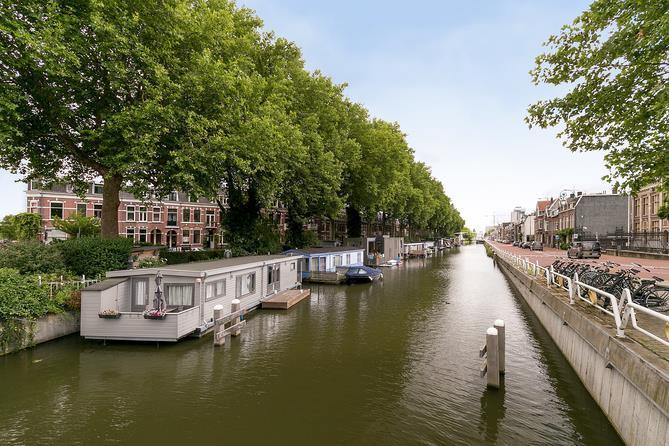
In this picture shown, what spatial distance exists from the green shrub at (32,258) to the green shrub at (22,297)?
6.90ft

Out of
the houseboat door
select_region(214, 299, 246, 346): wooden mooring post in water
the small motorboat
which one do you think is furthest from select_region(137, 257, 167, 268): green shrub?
the small motorboat

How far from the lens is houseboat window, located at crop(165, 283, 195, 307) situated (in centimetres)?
1561

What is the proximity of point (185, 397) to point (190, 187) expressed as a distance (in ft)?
50.5

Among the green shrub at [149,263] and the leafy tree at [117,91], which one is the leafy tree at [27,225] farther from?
the green shrub at [149,263]

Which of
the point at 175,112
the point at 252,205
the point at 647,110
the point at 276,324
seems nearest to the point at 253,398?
the point at 276,324

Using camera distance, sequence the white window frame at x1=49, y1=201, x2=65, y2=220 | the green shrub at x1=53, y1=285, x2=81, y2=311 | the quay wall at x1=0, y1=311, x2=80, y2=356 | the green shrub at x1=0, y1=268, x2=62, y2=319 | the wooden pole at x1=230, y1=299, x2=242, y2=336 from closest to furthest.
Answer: the green shrub at x1=0, y1=268, x2=62, y2=319 < the quay wall at x1=0, y1=311, x2=80, y2=356 < the green shrub at x1=53, y1=285, x2=81, y2=311 < the wooden pole at x1=230, y1=299, x2=242, y2=336 < the white window frame at x1=49, y1=201, x2=65, y2=220

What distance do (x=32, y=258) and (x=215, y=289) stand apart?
8.78 m

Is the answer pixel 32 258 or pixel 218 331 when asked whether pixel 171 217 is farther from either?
pixel 218 331

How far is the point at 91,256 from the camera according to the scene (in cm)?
1861

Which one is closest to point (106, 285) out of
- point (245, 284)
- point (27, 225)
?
point (245, 284)

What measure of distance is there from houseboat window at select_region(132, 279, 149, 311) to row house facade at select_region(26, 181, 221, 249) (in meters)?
34.8

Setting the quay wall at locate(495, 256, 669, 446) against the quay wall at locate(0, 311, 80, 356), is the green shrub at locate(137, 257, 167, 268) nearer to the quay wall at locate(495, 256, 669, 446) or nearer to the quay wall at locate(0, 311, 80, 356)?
the quay wall at locate(0, 311, 80, 356)

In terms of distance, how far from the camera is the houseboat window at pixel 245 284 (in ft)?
64.2

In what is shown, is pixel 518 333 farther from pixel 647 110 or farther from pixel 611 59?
pixel 611 59
